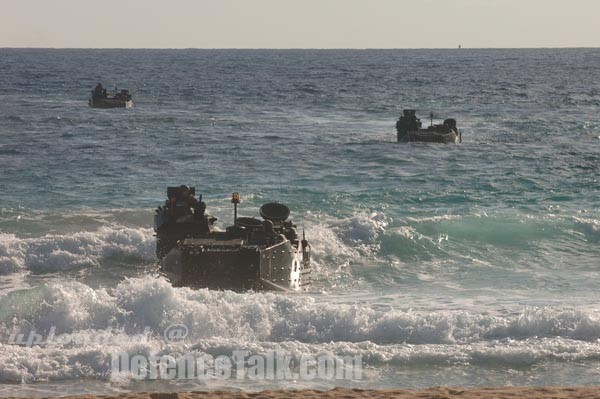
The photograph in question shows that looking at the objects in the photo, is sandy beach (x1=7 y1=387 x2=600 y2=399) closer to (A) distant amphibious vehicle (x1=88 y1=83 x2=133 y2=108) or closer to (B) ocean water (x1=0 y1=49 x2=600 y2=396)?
(B) ocean water (x1=0 y1=49 x2=600 y2=396)

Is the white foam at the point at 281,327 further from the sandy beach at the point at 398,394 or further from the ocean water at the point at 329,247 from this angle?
the sandy beach at the point at 398,394

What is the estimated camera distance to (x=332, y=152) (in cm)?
4944

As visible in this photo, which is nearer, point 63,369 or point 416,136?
point 63,369

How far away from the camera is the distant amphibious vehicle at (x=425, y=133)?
52.4 meters

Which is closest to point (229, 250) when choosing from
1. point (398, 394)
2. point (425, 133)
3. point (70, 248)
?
point (398, 394)

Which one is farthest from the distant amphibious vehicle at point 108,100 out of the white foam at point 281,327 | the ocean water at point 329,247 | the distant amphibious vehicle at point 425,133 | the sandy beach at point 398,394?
the sandy beach at point 398,394

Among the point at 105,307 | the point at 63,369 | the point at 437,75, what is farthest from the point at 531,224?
the point at 437,75

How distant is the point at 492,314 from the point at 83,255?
11.2 m

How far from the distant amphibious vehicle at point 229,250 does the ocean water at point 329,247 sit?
2.00 feet

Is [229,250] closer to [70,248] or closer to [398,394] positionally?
[398,394]

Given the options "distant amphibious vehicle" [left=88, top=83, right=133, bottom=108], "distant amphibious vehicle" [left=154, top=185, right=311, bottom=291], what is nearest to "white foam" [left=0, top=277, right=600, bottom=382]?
"distant amphibious vehicle" [left=154, top=185, right=311, bottom=291]

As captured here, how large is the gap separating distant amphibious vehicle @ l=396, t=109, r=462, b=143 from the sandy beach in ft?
116

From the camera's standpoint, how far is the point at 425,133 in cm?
5278

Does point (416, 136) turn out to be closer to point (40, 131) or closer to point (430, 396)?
point (40, 131)
